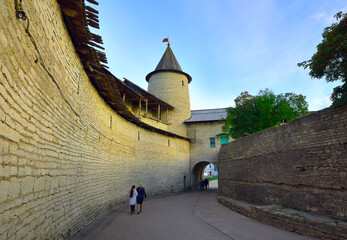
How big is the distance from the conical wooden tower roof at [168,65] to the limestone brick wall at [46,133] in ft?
59.6

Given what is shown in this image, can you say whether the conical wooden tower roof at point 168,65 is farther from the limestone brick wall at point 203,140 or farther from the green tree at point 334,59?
the green tree at point 334,59

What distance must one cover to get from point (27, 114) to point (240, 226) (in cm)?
711

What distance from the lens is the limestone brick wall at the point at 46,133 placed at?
3090 millimetres

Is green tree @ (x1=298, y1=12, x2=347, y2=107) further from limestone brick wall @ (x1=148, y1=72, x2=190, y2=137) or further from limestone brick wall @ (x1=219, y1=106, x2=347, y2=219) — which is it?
limestone brick wall @ (x1=148, y1=72, x2=190, y2=137)

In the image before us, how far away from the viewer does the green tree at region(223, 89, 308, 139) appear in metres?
15.9

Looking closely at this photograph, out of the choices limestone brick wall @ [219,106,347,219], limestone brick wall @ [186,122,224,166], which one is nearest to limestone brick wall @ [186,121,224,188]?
limestone brick wall @ [186,122,224,166]

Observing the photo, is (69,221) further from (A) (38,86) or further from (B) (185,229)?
(A) (38,86)

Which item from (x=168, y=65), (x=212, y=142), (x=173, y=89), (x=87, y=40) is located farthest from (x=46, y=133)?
(x=168, y=65)

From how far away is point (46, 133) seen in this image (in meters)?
4.64

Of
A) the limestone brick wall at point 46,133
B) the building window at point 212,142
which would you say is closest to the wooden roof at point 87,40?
the limestone brick wall at point 46,133

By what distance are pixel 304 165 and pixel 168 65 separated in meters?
22.6

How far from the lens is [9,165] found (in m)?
3.16

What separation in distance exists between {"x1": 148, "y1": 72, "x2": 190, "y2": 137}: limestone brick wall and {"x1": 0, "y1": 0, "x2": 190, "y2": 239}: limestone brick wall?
16.8 m

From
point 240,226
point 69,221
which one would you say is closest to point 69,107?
point 69,221
